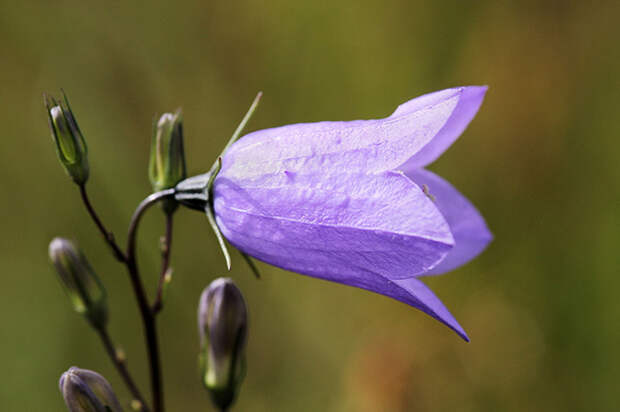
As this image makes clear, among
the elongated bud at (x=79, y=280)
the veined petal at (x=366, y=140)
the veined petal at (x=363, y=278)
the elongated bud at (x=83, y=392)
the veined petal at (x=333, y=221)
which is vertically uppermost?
the veined petal at (x=366, y=140)

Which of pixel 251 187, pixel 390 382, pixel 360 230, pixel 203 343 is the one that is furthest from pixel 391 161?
pixel 390 382

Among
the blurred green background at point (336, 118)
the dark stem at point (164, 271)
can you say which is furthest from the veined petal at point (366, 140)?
the blurred green background at point (336, 118)

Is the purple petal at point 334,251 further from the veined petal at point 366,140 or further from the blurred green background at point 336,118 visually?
the blurred green background at point 336,118

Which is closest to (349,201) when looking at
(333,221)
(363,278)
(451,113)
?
(333,221)

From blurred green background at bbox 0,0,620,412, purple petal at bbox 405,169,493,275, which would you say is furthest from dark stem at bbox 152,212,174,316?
blurred green background at bbox 0,0,620,412

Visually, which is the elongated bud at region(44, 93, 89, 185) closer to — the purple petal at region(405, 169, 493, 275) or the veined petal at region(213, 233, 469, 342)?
the veined petal at region(213, 233, 469, 342)

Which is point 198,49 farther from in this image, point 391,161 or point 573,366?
point 573,366
